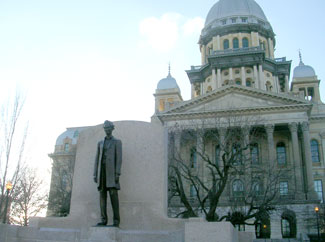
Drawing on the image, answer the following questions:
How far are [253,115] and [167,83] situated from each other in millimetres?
32185

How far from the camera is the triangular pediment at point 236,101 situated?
4684 centimetres

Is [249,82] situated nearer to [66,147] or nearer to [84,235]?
[66,147]

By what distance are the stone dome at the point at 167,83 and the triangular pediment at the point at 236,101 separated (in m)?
21.1

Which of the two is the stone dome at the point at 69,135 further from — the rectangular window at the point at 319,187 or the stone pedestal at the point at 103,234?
the stone pedestal at the point at 103,234

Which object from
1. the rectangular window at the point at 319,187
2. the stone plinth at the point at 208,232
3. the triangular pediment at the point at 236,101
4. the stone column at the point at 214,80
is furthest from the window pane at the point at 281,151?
the stone plinth at the point at 208,232

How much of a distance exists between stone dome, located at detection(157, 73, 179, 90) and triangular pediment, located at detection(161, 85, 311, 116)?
21.1 m

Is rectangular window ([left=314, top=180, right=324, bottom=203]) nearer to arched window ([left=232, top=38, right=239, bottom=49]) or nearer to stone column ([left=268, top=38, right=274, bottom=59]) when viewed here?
stone column ([left=268, top=38, right=274, bottom=59])

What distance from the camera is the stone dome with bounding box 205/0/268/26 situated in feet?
241

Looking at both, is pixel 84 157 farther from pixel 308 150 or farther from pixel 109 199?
pixel 308 150

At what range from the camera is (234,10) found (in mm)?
73625

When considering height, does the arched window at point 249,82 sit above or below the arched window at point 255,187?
above

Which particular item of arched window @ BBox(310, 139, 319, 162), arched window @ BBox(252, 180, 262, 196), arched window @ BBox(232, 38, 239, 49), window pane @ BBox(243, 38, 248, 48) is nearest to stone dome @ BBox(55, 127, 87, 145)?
arched window @ BBox(232, 38, 239, 49)

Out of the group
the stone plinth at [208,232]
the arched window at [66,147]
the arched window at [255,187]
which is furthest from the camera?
the arched window at [66,147]

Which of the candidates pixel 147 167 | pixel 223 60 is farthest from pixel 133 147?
pixel 223 60
